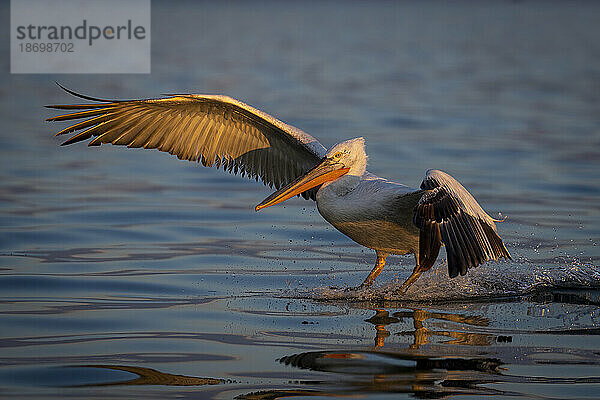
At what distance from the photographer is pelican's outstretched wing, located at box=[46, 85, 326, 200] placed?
23.3 feet

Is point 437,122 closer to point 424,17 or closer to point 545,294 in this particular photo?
point 545,294

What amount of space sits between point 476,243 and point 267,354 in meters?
1.46

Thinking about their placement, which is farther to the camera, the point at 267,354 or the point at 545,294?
the point at 545,294

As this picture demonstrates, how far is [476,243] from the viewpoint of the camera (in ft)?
20.0

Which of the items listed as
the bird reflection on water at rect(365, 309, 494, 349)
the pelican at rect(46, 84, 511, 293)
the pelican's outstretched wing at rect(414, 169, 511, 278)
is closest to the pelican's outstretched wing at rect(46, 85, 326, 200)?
the pelican at rect(46, 84, 511, 293)

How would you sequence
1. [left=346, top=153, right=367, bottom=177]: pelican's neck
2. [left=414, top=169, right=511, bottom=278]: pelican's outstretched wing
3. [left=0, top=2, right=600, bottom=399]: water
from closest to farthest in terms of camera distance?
1. [left=0, top=2, right=600, bottom=399]: water
2. [left=414, top=169, right=511, bottom=278]: pelican's outstretched wing
3. [left=346, top=153, right=367, bottom=177]: pelican's neck

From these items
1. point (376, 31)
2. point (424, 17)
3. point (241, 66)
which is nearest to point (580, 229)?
point (241, 66)

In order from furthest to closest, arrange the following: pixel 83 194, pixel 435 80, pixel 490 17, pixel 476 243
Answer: pixel 490 17
pixel 435 80
pixel 83 194
pixel 476 243

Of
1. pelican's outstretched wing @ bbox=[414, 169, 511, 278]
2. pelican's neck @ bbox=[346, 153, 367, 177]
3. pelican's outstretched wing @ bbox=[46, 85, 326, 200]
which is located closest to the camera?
pelican's outstretched wing @ bbox=[414, 169, 511, 278]

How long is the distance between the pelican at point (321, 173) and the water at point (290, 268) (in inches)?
15.9

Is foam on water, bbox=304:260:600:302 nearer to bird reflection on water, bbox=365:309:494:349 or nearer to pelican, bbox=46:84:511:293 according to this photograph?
pelican, bbox=46:84:511:293

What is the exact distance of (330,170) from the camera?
6.80 metres

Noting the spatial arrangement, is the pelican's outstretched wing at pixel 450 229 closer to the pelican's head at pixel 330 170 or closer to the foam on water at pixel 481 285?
the foam on water at pixel 481 285

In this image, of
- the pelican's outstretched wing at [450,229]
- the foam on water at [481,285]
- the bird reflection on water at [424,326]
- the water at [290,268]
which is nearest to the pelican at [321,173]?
the pelican's outstretched wing at [450,229]
